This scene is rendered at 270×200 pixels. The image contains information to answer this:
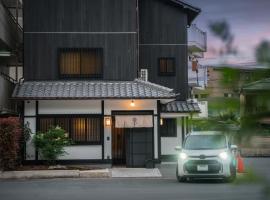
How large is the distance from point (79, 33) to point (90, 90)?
2.90 m

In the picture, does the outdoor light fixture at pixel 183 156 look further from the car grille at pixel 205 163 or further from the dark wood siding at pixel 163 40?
the dark wood siding at pixel 163 40

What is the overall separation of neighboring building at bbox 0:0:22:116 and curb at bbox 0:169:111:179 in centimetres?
354

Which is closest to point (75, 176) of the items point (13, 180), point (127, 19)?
point (13, 180)

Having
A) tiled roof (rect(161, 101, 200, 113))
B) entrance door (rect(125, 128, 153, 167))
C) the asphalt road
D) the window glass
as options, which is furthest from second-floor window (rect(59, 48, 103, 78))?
the asphalt road

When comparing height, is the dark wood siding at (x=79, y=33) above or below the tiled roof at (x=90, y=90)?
above

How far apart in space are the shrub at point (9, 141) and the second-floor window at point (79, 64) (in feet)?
13.9

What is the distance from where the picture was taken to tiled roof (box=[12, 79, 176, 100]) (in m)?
27.3

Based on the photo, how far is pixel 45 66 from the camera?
28750mm

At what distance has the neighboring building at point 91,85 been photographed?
2766 cm

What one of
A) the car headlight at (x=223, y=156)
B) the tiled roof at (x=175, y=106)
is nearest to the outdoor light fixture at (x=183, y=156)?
the car headlight at (x=223, y=156)

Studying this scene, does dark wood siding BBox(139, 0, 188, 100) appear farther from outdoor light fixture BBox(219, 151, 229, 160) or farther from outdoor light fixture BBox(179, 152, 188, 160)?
outdoor light fixture BBox(219, 151, 229, 160)

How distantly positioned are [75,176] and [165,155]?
8.86 metres

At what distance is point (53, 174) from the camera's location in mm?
24297

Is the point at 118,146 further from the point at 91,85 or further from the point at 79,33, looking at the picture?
the point at 79,33
